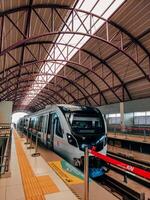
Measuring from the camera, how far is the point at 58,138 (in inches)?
328

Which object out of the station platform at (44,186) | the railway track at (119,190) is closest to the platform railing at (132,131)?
the railway track at (119,190)

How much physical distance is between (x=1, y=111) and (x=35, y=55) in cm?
592

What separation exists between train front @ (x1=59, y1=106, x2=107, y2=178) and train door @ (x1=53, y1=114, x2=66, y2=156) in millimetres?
516

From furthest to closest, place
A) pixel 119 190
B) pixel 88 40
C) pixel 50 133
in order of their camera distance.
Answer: pixel 88 40 < pixel 50 133 < pixel 119 190

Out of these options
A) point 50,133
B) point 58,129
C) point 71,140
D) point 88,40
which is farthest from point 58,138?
point 88,40

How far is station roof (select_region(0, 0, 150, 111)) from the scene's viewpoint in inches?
423

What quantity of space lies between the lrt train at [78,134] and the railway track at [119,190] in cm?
49

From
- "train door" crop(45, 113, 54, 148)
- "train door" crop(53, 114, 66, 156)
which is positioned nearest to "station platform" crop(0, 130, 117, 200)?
"train door" crop(53, 114, 66, 156)

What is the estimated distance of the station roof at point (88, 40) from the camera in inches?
423

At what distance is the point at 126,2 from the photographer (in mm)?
10844

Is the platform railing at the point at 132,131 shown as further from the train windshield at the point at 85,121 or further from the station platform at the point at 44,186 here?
the station platform at the point at 44,186

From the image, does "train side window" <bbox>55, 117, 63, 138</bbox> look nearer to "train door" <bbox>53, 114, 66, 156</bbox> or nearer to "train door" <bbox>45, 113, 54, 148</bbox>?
"train door" <bbox>53, 114, 66, 156</bbox>

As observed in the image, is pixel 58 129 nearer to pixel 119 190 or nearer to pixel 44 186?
pixel 119 190

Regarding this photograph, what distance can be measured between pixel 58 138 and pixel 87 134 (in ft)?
4.45
